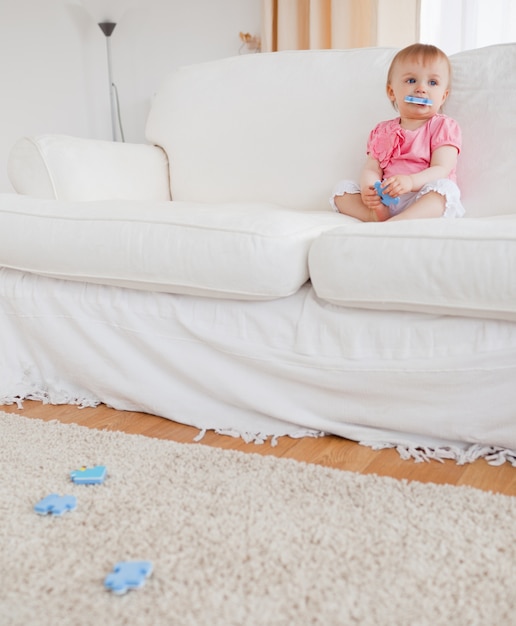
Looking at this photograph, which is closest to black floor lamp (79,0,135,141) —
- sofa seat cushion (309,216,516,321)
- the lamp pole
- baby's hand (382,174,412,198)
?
the lamp pole

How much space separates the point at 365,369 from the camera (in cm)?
130

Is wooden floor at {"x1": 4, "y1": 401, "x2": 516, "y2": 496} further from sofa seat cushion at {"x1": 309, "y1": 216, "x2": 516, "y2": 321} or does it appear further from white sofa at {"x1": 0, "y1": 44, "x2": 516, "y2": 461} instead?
sofa seat cushion at {"x1": 309, "y1": 216, "x2": 516, "y2": 321}

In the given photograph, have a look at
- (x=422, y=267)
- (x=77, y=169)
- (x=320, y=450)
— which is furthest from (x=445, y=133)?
(x=77, y=169)

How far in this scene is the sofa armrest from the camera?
1.87 metres

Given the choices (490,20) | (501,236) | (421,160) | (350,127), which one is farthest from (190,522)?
(490,20)

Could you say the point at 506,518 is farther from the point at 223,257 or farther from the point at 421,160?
the point at 421,160

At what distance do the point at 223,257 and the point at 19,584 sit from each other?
0.68 m

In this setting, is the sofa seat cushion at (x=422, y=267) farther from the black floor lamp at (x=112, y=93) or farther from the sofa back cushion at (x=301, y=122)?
the black floor lamp at (x=112, y=93)

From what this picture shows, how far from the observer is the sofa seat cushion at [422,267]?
3.72ft

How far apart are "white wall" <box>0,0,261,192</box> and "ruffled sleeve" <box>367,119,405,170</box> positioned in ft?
5.78

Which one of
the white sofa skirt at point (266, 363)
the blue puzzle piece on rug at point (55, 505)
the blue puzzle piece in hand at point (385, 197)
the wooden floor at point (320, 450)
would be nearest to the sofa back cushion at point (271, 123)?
the blue puzzle piece in hand at point (385, 197)

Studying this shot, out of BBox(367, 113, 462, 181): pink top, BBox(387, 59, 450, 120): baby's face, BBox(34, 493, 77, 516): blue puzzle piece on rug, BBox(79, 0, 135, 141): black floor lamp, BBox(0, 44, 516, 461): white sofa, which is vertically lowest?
BBox(34, 493, 77, 516): blue puzzle piece on rug

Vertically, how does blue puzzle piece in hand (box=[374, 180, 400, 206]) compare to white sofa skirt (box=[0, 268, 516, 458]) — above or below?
above

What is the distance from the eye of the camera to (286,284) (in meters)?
1.33
